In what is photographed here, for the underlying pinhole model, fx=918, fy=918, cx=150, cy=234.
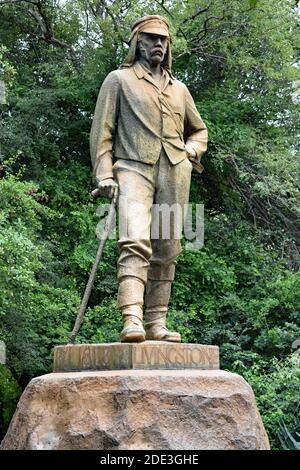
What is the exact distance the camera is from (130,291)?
19.4 ft

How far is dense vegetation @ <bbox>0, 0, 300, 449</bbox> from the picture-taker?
38.4 ft

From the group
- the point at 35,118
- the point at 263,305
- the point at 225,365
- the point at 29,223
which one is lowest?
the point at 225,365

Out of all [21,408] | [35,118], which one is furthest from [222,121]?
[21,408]

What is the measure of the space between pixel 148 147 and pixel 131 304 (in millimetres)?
1104

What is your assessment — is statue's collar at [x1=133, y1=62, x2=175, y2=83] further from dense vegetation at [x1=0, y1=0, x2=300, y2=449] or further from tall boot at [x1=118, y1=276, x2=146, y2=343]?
dense vegetation at [x1=0, y1=0, x2=300, y2=449]

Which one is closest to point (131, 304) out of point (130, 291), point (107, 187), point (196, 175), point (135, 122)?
point (130, 291)

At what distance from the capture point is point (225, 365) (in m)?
11.9

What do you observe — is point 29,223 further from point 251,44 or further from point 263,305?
point 251,44

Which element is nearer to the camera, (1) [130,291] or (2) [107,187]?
(1) [130,291]

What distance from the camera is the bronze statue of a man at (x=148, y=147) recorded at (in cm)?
619

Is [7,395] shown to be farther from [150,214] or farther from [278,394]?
[150,214]

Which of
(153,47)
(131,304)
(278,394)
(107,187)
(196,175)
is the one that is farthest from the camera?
(196,175)

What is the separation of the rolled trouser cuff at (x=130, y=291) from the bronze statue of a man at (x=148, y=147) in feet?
Answer: 0.35
